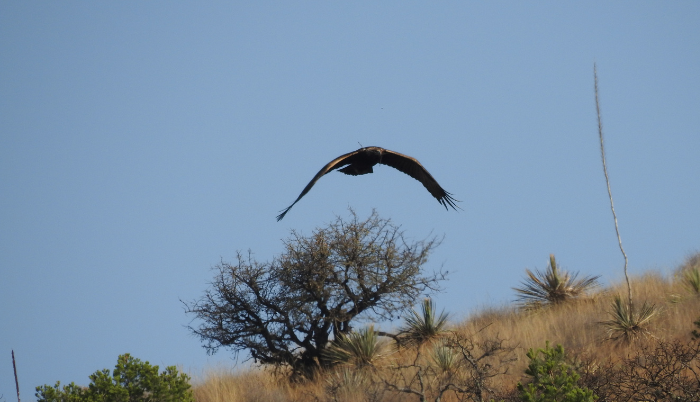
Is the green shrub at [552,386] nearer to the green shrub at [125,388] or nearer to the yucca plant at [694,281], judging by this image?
the green shrub at [125,388]

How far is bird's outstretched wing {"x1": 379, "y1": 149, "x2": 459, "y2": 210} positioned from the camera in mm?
11203

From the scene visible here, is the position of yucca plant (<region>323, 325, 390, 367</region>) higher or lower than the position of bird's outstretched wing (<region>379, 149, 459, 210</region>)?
lower

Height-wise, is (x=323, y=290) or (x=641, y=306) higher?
(x=323, y=290)

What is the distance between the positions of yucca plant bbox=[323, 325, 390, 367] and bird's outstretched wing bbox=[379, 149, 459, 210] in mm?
5322

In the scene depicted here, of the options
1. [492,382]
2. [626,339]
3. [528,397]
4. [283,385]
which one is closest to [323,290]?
[283,385]

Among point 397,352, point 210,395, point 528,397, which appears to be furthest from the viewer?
point 397,352

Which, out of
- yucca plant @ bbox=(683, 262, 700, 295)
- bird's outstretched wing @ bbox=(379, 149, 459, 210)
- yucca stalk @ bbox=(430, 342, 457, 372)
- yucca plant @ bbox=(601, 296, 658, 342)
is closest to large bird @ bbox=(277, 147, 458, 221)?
bird's outstretched wing @ bbox=(379, 149, 459, 210)

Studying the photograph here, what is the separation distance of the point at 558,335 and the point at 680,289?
4.38m

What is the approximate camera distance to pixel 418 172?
1144 centimetres

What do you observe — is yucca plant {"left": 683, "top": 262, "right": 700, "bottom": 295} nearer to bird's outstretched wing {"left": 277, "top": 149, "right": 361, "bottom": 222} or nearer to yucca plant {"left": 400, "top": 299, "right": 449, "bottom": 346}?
yucca plant {"left": 400, "top": 299, "right": 449, "bottom": 346}

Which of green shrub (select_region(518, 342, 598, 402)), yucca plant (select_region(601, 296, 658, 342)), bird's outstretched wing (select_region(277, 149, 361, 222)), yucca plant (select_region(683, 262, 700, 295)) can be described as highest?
bird's outstretched wing (select_region(277, 149, 361, 222))

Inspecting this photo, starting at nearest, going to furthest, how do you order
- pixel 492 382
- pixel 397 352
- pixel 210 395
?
pixel 492 382, pixel 210 395, pixel 397 352

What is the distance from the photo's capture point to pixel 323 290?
16250 millimetres

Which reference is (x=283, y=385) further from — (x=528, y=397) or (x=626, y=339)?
(x=528, y=397)
